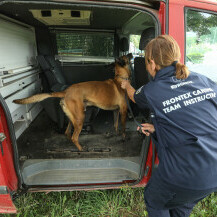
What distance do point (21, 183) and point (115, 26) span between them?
3862 mm

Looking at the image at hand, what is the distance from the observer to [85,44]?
178 inches

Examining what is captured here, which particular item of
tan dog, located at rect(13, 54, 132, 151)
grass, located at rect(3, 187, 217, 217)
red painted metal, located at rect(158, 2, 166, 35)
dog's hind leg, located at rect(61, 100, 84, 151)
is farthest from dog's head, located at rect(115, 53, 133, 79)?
grass, located at rect(3, 187, 217, 217)

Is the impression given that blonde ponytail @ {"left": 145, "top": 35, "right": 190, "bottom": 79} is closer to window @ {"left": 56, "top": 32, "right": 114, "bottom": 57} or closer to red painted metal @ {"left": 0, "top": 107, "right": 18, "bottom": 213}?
red painted metal @ {"left": 0, "top": 107, "right": 18, "bottom": 213}

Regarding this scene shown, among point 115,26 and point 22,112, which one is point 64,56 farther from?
point 22,112

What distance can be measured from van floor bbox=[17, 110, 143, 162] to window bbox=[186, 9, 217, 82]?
154cm

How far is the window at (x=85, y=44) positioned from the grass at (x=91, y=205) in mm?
3336

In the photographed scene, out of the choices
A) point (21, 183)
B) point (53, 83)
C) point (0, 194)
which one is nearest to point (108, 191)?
point (21, 183)

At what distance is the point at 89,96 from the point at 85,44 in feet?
6.49

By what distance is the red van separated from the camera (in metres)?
1.66

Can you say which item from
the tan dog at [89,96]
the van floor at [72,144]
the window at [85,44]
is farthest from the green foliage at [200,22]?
the window at [85,44]

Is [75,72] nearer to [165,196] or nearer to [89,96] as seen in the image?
[89,96]

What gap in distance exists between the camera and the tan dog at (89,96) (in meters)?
2.99

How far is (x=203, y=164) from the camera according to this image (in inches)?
47.8

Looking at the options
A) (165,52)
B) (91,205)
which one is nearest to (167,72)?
(165,52)
